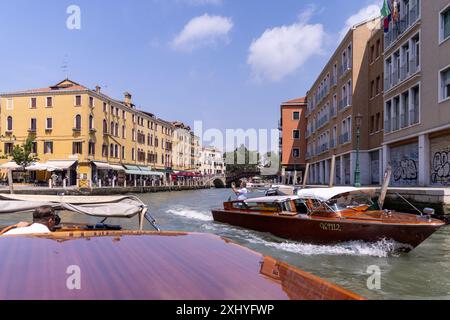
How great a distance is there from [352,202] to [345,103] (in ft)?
68.5

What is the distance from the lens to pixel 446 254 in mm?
8914

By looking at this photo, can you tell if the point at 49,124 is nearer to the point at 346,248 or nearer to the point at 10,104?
the point at 10,104

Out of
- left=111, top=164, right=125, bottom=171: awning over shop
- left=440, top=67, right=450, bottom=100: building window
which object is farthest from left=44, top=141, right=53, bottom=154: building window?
left=440, top=67, right=450, bottom=100: building window

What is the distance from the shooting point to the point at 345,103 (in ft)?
101

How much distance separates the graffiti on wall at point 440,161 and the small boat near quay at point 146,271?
1602 cm

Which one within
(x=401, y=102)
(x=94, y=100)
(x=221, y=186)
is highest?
(x=94, y=100)

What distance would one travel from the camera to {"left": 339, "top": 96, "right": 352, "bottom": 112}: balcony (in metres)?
29.4

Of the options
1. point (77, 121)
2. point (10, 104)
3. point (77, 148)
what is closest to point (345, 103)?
point (77, 121)

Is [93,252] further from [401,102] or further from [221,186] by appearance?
[221,186]

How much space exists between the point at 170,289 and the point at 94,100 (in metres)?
44.4

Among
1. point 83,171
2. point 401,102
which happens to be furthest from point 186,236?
point 83,171

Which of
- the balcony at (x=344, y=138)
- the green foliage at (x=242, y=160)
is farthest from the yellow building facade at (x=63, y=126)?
the green foliage at (x=242, y=160)

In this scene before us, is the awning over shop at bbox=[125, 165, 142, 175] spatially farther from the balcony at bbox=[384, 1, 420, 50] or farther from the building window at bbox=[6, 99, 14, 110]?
the balcony at bbox=[384, 1, 420, 50]

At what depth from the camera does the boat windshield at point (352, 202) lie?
1034 cm
